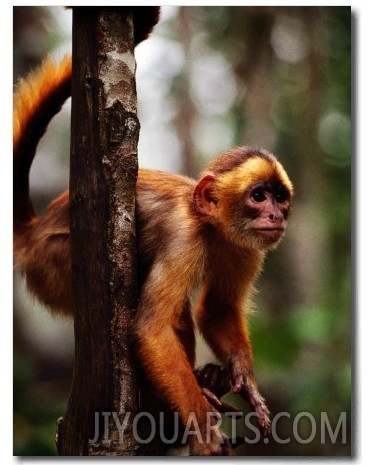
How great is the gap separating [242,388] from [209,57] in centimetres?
202

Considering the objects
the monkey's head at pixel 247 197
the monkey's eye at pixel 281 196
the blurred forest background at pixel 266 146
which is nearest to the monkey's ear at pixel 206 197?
the monkey's head at pixel 247 197

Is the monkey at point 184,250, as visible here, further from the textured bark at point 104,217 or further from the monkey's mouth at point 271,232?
the textured bark at point 104,217

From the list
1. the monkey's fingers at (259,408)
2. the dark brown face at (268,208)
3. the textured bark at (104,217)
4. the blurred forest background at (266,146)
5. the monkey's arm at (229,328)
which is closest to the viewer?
the textured bark at (104,217)

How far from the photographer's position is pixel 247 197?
3.24 meters

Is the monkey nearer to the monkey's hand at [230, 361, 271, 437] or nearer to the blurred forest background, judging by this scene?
the monkey's hand at [230, 361, 271, 437]

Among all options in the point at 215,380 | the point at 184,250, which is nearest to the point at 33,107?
the point at 184,250

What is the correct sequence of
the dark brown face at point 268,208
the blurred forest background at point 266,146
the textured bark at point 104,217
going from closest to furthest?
the textured bark at point 104,217, the dark brown face at point 268,208, the blurred forest background at point 266,146

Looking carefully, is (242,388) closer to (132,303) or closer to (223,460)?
(223,460)

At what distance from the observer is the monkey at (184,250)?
3.05 meters

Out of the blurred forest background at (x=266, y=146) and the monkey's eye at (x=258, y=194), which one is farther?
the blurred forest background at (x=266, y=146)

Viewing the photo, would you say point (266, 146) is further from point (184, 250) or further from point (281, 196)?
point (184, 250)

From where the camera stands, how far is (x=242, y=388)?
343 cm

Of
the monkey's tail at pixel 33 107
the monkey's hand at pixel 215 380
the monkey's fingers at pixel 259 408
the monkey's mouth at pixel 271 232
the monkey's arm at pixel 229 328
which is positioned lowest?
the monkey's fingers at pixel 259 408

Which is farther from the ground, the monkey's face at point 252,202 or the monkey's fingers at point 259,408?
the monkey's face at point 252,202
